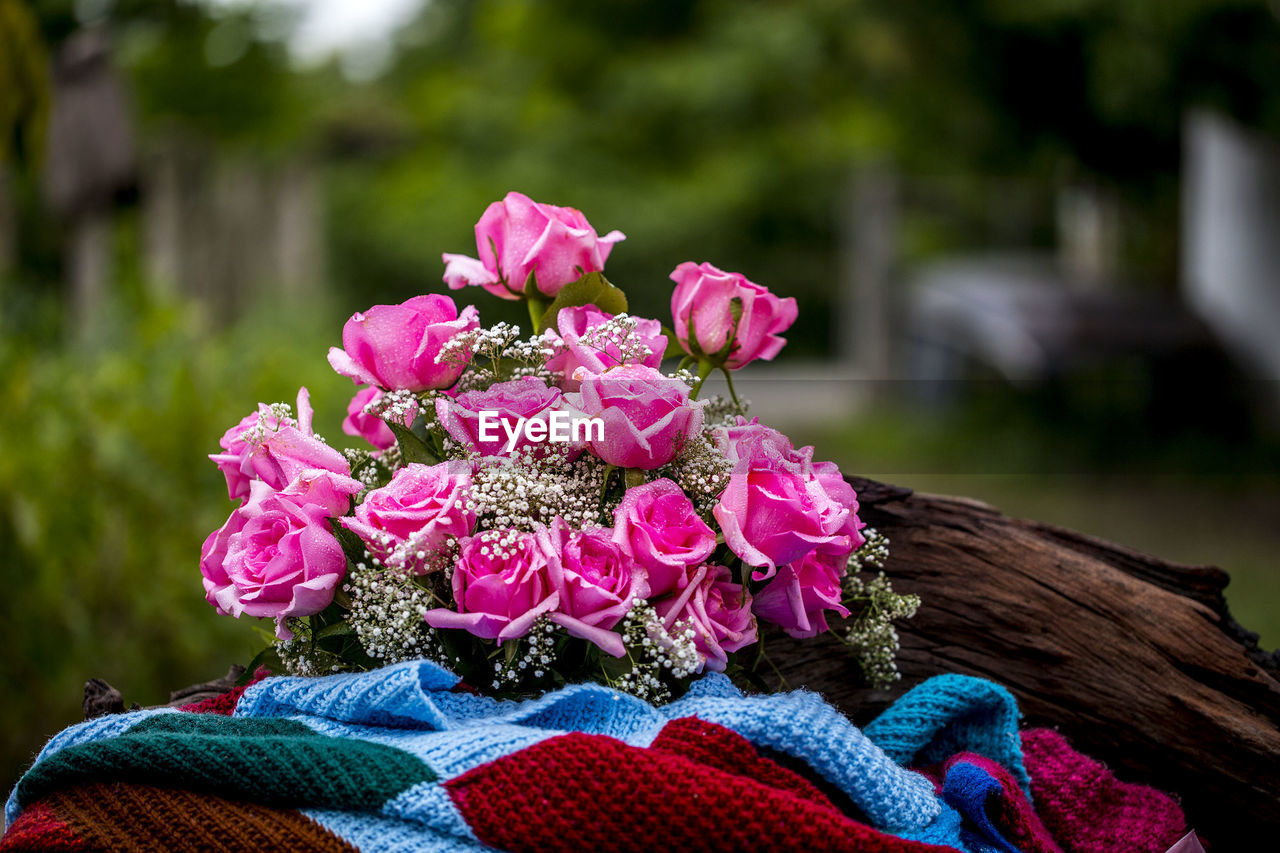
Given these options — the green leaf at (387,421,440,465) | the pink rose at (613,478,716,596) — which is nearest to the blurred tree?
the green leaf at (387,421,440,465)

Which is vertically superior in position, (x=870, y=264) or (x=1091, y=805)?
(x=870, y=264)

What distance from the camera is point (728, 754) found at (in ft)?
3.06

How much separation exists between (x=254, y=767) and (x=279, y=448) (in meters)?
0.29

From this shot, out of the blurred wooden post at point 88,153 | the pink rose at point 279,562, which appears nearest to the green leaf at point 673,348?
the pink rose at point 279,562

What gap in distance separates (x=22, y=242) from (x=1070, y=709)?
6221mm

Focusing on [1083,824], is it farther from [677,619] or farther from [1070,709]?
[677,619]

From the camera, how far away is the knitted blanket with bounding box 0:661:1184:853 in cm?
86

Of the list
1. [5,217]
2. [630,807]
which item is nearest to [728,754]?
[630,807]

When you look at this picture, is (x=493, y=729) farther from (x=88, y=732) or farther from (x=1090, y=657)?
(x=1090, y=657)

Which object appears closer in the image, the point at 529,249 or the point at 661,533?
the point at 661,533

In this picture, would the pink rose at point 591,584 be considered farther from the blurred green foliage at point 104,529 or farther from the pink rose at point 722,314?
the blurred green foliage at point 104,529

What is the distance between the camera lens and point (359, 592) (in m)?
0.98

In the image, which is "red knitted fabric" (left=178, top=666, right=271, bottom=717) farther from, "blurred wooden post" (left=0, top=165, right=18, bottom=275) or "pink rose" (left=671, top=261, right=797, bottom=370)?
"blurred wooden post" (left=0, top=165, right=18, bottom=275)

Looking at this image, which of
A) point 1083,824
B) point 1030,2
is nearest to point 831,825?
point 1083,824
